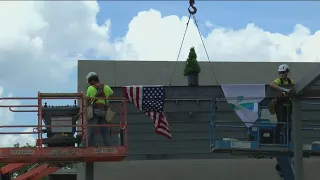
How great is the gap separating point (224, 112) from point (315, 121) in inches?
98.7

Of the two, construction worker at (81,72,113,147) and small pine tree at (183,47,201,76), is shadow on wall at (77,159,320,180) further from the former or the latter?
construction worker at (81,72,113,147)

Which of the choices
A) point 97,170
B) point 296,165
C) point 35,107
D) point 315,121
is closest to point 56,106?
point 35,107

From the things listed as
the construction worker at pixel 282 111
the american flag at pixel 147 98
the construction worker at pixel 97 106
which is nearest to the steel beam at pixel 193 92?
the american flag at pixel 147 98

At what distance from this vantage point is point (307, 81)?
937cm

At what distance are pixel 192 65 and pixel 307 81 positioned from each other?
5953 mm

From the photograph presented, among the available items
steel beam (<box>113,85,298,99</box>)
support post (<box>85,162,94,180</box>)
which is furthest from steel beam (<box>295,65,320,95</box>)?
support post (<box>85,162,94,180</box>)

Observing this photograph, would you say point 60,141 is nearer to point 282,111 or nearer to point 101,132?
point 101,132

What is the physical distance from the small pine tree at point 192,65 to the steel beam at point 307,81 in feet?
16.9

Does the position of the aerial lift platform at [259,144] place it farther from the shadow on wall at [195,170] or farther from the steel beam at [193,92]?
the shadow on wall at [195,170]

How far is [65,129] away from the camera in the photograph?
1112cm

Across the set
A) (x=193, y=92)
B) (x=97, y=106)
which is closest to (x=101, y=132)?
(x=97, y=106)

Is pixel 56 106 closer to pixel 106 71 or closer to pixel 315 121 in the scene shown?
pixel 106 71

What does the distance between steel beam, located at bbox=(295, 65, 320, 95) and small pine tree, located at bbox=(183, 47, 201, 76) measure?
5.17 m

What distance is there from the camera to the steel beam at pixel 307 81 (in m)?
8.88
